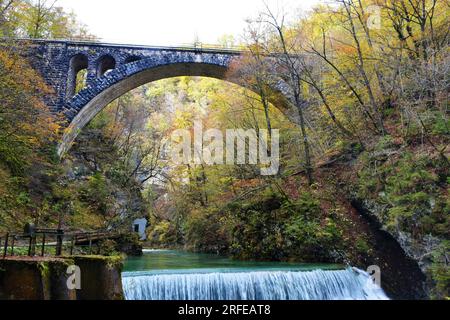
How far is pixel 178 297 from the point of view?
8.15 meters

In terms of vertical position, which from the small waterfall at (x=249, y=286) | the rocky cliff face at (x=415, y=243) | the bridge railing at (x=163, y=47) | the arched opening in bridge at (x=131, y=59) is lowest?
the small waterfall at (x=249, y=286)

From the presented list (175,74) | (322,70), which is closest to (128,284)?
(322,70)

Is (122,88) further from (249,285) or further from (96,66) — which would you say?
(249,285)

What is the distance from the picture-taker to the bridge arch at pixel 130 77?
19.6 m

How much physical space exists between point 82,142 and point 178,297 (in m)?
17.7

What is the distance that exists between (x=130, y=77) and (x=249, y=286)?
1524 centimetres

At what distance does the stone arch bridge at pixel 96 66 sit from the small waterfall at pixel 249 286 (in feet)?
36.9

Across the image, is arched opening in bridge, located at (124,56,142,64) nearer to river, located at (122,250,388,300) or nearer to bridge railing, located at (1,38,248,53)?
bridge railing, located at (1,38,248,53)

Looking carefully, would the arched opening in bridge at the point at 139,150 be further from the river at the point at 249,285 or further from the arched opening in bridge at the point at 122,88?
the river at the point at 249,285

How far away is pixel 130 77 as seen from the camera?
2058cm

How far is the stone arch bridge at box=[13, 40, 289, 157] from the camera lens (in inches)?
771

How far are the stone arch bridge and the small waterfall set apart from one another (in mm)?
11248

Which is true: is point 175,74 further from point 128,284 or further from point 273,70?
point 128,284

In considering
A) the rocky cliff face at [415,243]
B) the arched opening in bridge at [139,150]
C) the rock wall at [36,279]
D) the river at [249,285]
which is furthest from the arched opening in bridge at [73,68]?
the rocky cliff face at [415,243]
